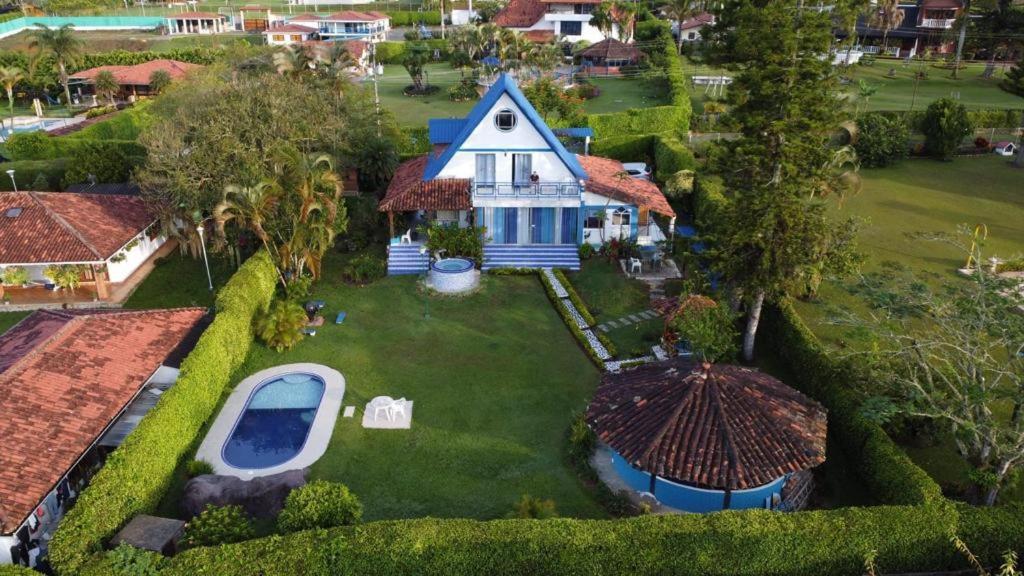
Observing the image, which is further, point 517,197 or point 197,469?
point 517,197

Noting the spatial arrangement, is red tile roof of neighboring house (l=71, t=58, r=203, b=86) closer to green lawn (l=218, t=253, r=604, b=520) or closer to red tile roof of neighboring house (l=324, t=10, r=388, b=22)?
red tile roof of neighboring house (l=324, t=10, r=388, b=22)

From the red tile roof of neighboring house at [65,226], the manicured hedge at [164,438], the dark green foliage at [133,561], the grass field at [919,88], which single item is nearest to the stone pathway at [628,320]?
→ the manicured hedge at [164,438]

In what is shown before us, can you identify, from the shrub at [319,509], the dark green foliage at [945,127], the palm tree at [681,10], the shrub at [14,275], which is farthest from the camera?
the palm tree at [681,10]

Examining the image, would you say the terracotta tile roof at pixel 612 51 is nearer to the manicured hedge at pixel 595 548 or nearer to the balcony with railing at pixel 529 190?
the balcony with railing at pixel 529 190

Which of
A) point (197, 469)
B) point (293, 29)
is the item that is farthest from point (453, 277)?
point (293, 29)

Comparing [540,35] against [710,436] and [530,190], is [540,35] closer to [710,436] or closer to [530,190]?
[530,190]

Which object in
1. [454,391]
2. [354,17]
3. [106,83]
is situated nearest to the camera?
[454,391]
